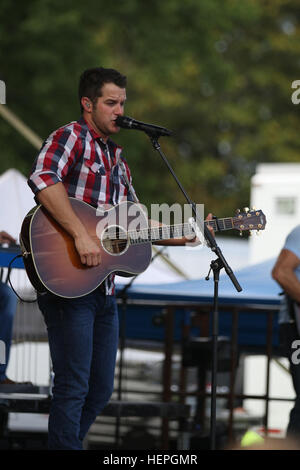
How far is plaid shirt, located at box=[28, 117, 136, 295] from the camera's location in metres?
3.90

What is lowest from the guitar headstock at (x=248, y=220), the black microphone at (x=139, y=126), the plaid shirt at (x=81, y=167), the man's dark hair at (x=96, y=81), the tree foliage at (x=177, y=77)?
the guitar headstock at (x=248, y=220)

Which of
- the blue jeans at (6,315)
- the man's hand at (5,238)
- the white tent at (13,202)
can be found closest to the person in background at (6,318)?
the blue jeans at (6,315)

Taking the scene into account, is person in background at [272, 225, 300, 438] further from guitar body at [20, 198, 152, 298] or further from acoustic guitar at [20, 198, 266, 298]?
guitar body at [20, 198, 152, 298]

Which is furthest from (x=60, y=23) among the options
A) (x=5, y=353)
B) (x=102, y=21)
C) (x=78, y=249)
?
(x=78, y=249)

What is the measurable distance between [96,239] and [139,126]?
0.57 meters

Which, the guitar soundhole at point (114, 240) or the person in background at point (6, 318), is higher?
the guitar soundhole at point (114, 240)

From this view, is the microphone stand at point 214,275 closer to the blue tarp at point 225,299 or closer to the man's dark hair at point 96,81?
the man's dark hair at point 96,81

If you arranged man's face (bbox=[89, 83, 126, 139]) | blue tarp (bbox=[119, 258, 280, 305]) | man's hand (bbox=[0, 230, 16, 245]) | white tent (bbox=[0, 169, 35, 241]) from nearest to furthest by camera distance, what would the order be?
man's face (bbox=[89, 83, 126, 139]) < man's hand (bbox=[0, 230, 16, 245]) < blue tarp (bbox=[119, 258, 280, 305]) < white tent (bbox=[0, 169, 35, 241])

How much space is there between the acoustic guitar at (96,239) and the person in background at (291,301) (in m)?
0.52

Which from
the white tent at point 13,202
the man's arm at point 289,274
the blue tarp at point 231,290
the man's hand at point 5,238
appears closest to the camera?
the man's arm at point 289,274

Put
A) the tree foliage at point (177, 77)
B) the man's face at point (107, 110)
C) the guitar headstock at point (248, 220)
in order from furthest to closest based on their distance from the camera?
the tree foliage at point (177, 77) → the guitar headstock at point (248, 220) → the man's face at point (107, 110)

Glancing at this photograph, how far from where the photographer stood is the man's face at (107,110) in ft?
13.5

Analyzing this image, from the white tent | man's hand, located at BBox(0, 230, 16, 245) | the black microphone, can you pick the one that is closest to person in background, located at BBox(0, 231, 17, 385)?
man's hand, located at BBox(0, 230, 16, 245)

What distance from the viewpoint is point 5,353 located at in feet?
17.7
